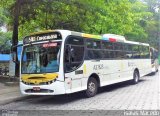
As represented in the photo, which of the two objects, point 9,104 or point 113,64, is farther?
point 113,64

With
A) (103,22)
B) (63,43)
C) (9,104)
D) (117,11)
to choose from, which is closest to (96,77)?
(63,43)

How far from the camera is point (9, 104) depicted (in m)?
12.1

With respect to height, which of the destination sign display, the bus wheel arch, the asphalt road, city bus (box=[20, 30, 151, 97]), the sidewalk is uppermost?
the destination sign display

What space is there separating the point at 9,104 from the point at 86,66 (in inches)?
139

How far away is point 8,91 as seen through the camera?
14.7 meters

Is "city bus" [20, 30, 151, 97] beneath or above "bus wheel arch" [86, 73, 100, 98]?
above

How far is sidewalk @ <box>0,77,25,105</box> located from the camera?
12.6 metres

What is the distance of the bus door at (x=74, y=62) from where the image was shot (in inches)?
472

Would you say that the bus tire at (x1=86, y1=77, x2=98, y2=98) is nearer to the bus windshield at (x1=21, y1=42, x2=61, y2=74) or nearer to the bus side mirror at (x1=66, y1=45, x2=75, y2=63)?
the bus side mirror at (x1=66, y1=45, x2=75, y2=63)

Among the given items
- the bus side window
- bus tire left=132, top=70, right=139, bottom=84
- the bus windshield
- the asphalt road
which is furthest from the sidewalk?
bus tire left=132, top=70, right=139, bottom=84

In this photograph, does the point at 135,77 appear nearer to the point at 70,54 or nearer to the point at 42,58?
the point at 70,54

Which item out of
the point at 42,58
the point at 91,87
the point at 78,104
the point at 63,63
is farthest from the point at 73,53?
the point at 78,104

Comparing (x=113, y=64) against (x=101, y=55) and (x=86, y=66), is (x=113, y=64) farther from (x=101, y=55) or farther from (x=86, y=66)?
(x=86, y=66)

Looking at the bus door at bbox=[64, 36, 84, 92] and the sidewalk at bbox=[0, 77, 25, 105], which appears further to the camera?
the sidewalk at bbox=[0, 77, 25, 105]
